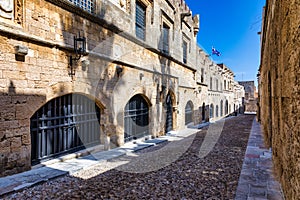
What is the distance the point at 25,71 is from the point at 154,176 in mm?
3481

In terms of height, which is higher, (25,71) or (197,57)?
(197,57)

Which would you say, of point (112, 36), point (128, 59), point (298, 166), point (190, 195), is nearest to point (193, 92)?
point (128, 59)

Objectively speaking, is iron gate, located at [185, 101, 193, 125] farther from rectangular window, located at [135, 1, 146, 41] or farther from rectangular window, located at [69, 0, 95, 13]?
rectangular window, located at [69, 0, 95, 13]

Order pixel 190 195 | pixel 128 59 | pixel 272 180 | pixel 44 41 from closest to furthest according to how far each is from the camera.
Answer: pixel 190 195 → pixel 272 180 → pixel 44 41 → pixel 128 59

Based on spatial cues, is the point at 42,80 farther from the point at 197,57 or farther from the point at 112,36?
the point at 197,57

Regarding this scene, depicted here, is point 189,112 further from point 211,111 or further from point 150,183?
point 150,183

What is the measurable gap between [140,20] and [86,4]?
10.5ft

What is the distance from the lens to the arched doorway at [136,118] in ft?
25.9

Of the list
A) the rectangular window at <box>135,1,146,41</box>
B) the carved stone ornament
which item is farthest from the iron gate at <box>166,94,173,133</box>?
the carved stone ornament

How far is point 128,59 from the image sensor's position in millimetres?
7570

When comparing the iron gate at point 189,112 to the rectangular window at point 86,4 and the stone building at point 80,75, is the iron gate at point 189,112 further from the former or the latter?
the rectangular window at point 86,4

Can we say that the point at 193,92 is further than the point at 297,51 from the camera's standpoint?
Yes

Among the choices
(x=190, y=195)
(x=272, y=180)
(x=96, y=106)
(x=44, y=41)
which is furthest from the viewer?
(x=96, y=106)

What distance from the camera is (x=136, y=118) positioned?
853cm
